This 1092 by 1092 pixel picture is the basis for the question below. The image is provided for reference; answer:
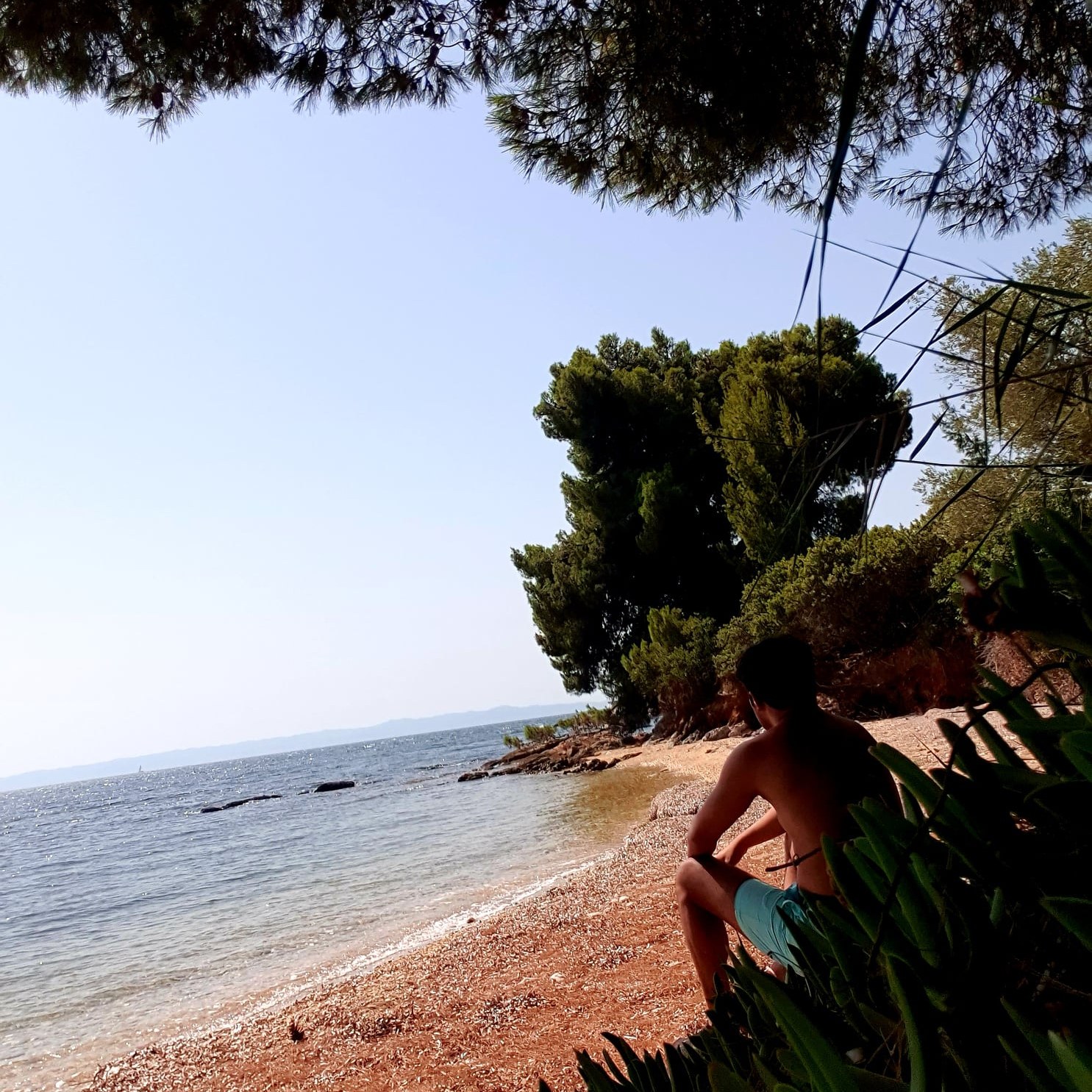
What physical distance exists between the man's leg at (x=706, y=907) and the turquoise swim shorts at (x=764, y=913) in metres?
0.08

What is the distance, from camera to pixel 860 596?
1856 centimetres

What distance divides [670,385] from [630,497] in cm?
388

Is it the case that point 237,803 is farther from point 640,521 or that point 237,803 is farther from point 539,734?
point 640,521

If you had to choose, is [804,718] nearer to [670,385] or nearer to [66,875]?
[66,875]

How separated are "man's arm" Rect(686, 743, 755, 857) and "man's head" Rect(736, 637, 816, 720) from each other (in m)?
0.15

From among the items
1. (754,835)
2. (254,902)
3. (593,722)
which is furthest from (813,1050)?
(593,722)

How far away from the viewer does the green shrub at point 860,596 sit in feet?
57.8

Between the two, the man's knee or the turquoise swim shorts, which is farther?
the man's knee

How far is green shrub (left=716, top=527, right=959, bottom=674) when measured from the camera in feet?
57.8

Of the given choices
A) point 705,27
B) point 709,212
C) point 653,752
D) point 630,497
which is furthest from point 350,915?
point 630,497

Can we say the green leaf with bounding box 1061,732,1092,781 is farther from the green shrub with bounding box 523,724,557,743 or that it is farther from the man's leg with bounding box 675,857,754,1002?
the green shrub with bounding box 523,724,557,743

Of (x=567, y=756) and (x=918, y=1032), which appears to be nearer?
(x=918, y=1032)

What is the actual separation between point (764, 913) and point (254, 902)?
11.3 m

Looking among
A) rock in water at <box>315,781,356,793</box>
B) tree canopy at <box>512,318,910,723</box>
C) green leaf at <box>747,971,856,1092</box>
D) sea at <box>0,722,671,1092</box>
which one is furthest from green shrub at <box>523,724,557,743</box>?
green leaf at <box>747,971,856,1092</box>
